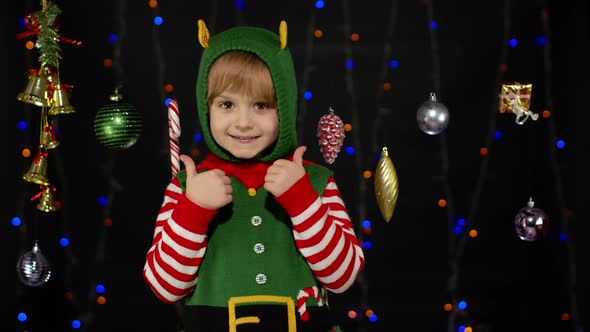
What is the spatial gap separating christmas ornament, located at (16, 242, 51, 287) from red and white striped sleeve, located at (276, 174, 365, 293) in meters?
1.34

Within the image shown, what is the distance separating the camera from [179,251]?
5.12ft

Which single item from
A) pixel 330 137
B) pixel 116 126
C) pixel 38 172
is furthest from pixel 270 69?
pixel 38 172

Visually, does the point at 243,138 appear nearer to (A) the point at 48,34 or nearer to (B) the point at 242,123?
(B) the point at 242,123

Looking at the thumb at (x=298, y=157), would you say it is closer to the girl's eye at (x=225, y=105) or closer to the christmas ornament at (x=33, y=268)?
the girl's eye at (x=225, y=105)

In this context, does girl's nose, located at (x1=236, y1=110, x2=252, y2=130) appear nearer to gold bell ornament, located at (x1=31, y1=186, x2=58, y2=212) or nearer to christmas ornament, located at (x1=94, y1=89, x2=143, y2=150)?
christmas ornament, located at (x1=94, y1=89, x2=143, y2=150)

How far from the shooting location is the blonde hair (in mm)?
1641

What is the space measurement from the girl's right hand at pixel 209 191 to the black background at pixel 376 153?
4.43ft

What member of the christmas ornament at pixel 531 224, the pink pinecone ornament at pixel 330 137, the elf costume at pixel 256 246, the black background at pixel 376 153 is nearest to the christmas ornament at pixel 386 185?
the pink pinecone ornament at pixel 330 137

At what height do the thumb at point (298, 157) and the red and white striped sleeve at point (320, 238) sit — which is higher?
the thumb at point (298, 157)

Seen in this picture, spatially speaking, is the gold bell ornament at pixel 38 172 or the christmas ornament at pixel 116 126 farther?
the gold bell ornament at pixel 38 172

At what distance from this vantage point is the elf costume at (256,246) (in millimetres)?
1573

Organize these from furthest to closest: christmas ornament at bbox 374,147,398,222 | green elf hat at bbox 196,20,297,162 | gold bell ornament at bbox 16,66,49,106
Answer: christmas ornament at bbox 374,147,398,222
gold bell ornament at bbox 16,66,49,106
green elf hat at bbox 196,20,297,162

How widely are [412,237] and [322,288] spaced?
1342mm

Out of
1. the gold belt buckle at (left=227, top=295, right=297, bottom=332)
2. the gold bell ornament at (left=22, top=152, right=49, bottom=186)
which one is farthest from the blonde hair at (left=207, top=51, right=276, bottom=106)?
the gold bell ornament at (left=22, top=152, right=49, bottom=186)
